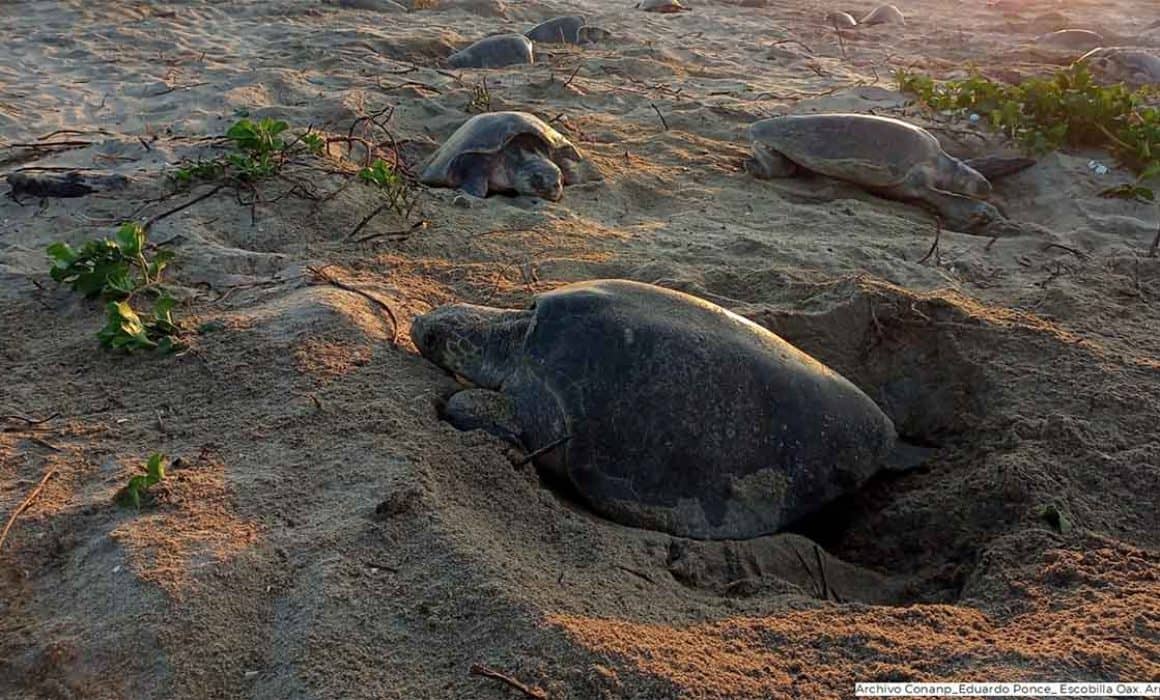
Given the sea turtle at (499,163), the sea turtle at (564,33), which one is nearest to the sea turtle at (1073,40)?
the sea turtle at (564,33)

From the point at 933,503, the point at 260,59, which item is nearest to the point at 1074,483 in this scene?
the point at 933,503

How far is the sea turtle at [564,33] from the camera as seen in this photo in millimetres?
7602

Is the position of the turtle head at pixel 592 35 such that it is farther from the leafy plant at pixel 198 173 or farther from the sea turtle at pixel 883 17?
the leafy plant at pixel 198 173

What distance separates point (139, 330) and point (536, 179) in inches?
77.2

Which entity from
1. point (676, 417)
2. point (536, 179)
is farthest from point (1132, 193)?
point (676, 417)

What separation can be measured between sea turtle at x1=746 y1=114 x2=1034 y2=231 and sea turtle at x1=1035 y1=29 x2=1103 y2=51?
410cm

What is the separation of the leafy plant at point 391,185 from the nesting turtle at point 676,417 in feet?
4.74

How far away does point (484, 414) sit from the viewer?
2.29 meters

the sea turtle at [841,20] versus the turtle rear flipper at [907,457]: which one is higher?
the sea turtle at [841,20]

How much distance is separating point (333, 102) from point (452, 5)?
14.6 ft

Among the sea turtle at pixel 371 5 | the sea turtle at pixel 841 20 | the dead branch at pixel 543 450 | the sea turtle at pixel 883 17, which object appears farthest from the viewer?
the sea turtle at pixel 883 17

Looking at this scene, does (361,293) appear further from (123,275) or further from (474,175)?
(474,175)

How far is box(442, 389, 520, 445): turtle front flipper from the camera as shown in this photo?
7.43 ft

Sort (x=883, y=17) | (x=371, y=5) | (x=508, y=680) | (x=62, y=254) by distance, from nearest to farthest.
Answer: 1. (x=508, y=680)
2. (x=62, y=254)
3. (x=371, y=5)
4. (x=883, y=17)
